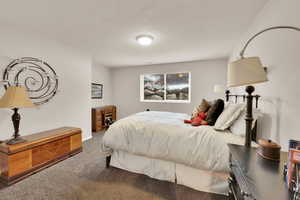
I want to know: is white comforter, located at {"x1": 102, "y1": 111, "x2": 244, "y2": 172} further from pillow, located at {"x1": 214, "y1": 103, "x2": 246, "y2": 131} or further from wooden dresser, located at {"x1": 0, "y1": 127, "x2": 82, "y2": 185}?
wooden dresser, located at {"x1": 0, "y1": 127, "x2": 82, "y2": 185}

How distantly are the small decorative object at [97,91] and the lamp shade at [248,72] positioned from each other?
4427 mm

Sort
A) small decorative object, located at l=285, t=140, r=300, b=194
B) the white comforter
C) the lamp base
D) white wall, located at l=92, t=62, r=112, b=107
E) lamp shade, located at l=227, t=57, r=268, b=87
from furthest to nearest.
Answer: white wall, located at l=92, t=62, r=112, b=107, the lamp base, the white comforter, lamp shade, located at l=227, t=57, r=268, b=87, small decorative object, located at l=285, t=140, r=300, b=194

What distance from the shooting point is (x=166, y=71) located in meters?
4.79

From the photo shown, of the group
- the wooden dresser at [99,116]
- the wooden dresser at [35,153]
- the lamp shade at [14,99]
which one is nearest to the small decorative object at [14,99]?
the lamp shade at [14,99]

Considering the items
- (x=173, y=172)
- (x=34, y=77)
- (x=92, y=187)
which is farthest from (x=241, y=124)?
(x=34, y=77)

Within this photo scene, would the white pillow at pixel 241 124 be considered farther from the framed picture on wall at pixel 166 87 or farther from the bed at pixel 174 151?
the framed picture on wall at pixel 166 87

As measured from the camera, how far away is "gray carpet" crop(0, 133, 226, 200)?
1558 millimetres

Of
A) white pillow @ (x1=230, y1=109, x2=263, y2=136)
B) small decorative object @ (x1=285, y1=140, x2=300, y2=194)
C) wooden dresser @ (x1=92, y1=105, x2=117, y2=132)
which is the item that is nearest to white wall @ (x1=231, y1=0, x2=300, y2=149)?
white pillow @ (x1=230, y1=109, x2=263, y2=136)

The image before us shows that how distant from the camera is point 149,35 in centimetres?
248

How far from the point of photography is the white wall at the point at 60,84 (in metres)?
2.18

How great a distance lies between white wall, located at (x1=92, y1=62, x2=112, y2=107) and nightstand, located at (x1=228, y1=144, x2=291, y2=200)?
4.55m

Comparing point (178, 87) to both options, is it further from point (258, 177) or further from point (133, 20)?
point (258, 177)

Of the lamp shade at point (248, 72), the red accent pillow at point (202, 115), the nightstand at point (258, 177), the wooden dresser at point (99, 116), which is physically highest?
the lamp shade at point (248, 72)

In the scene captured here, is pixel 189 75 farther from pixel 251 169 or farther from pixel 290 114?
pixel 251 169
